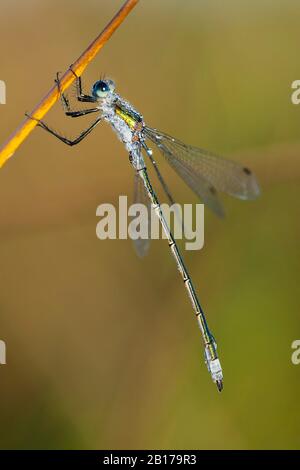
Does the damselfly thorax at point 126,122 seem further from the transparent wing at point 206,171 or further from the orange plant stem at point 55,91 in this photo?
the orange plant stem at point 55,91

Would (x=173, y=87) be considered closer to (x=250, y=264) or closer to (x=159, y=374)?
(x=250, y=264)

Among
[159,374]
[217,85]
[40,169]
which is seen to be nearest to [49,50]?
[40,169]

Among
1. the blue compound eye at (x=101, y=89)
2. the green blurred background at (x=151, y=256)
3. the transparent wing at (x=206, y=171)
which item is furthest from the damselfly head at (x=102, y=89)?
the green blurred background at (x=151, y=256)

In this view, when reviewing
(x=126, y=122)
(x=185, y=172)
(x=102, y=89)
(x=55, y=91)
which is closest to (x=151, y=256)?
(x=185, y=172)

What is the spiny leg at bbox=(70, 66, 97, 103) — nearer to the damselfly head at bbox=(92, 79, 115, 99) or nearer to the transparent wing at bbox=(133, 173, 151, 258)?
the damselfly head at bbox=(92, 79, 115, 99)

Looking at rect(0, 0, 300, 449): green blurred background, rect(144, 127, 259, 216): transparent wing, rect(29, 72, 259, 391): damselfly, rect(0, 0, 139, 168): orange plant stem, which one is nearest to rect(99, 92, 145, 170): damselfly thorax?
rect(29, 72, 259, 391): damselfly
